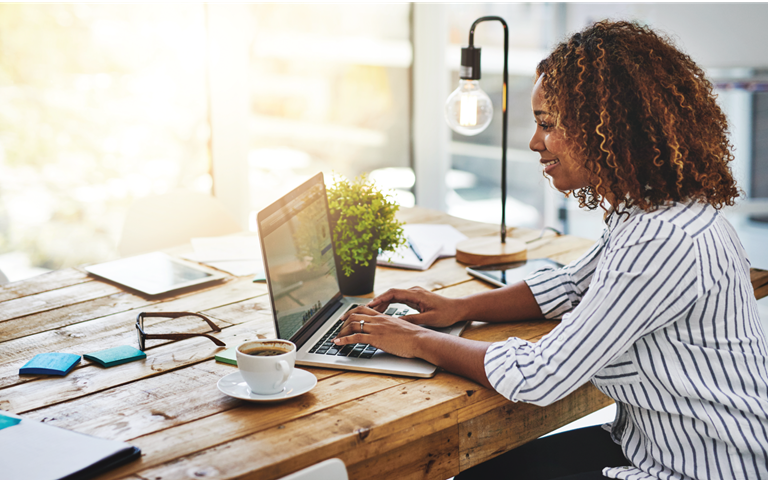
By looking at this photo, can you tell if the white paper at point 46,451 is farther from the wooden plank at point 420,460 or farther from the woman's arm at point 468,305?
the woman's arm at point 468,305

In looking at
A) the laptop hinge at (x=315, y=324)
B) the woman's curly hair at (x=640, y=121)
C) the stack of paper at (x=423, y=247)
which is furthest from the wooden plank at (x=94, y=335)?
the woman's curly hair at (x=640, y=121)

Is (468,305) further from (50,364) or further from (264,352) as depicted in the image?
(50,364)

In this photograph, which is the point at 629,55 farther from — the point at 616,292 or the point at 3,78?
the point at 3,78

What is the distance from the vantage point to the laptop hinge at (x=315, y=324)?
3.78 feet

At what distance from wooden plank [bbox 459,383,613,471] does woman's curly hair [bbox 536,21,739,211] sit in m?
0.38

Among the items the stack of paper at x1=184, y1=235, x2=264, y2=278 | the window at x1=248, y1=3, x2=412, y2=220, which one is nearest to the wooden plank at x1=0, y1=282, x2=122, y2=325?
the stack of paper at x1=184, y1=235, x2=264, y2=278

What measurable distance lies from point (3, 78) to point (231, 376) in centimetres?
198

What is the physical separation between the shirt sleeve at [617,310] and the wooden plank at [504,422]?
0.08m

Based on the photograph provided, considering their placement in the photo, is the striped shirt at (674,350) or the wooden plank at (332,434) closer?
the wooden plank at (332,434)

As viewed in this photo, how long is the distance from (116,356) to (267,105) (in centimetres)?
212

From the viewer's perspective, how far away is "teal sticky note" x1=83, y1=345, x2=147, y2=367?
1.13 m

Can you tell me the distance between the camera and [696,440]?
97cm

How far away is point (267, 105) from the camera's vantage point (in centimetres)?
309

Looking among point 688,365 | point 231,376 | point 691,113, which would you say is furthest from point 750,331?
point 231,376
